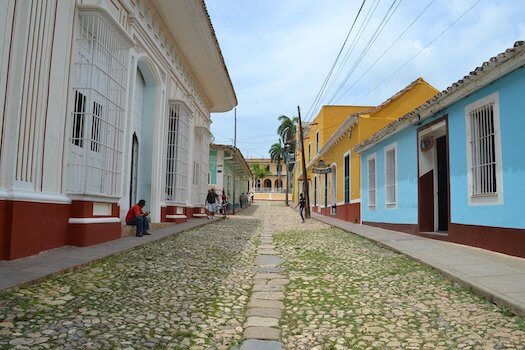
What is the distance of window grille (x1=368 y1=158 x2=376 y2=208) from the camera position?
1447cm

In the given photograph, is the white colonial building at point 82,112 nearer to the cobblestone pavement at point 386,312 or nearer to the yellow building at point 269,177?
the cobblestone pavement at point 386,312

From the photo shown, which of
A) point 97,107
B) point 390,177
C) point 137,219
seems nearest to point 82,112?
point 97,107

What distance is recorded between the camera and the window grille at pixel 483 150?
7387 mm

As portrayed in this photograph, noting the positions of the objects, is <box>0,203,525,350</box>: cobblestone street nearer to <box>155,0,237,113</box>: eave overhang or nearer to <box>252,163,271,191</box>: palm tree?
<box>155,0,237,113</box>: eave overhang

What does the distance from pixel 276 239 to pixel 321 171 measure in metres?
12.2

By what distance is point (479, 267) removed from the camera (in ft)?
19.1

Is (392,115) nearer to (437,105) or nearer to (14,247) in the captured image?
(437,105)

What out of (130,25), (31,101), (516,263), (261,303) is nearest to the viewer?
(261,303)

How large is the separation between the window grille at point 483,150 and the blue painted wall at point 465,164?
24 cm

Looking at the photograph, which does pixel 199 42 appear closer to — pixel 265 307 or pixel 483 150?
pixel 483 150

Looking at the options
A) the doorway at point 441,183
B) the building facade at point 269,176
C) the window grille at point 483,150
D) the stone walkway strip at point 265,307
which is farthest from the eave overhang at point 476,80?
the building facade at point 269,176

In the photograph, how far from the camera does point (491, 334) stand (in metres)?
3.47

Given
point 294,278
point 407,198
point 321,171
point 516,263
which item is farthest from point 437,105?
point 321,171

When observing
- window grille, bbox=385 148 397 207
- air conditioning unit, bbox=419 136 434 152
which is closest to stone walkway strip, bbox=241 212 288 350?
air conditioning unit, bbox=419 136 434 152
